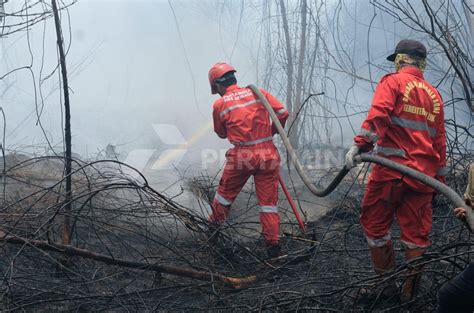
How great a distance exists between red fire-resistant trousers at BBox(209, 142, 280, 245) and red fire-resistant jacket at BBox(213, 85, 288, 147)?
0.09 meters

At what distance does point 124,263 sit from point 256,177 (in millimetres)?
1801

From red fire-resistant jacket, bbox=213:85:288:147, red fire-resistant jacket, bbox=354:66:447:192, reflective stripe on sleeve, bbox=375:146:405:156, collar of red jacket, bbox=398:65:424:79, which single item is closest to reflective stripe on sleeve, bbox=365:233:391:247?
red fire-resistant jacket, bbox=354:66:447:192

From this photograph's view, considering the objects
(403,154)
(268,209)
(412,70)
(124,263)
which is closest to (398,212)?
(403,154)

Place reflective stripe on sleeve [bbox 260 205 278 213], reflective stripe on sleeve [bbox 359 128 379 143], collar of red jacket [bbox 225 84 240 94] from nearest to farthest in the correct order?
reflective stripe on sleeve [bbox 359 128 379 143], reflective stripe on sleeve [bbox 260 205 278 213], collar of red jacket [bbox 225 84 240 94]

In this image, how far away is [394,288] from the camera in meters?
3.44

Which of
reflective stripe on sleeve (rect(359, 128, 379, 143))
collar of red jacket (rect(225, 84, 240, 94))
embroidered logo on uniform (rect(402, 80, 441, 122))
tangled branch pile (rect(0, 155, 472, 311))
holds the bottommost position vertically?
tangled branch pile (rect(0, 155, 472, 311))

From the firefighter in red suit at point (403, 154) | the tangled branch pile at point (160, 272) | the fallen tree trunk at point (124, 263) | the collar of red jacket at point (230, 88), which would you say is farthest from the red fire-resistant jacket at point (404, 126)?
the collar of red jacket at point (230, 88)

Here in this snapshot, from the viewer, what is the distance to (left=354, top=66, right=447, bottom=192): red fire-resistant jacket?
338 centimetres

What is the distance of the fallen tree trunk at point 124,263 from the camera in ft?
11.2

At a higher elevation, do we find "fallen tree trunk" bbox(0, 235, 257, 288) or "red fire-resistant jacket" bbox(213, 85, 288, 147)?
"red fire-resistant jacket" bbox(213, 85, 288, 147)

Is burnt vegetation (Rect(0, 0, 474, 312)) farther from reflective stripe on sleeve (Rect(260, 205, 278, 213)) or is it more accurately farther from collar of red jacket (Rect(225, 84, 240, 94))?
collar of red jacket (Rect(225, 84, 240, 94))

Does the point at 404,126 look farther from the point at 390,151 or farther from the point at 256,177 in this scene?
the point at 256,177

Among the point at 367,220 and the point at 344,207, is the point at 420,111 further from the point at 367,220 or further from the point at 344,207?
the point at 344,207

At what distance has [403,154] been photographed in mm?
3455
